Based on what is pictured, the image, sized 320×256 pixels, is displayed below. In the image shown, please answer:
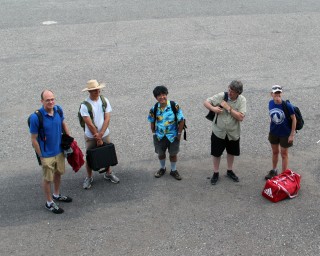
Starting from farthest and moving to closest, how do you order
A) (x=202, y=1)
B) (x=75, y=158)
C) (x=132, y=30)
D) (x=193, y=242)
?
(x=202, y=1) → (x=132, y=30) → (x=75, y=158) → (x=193, y=242)

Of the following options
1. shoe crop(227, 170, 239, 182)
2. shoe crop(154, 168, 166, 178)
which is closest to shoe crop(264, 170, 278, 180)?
shoe crop(227, 170, 239, 182)

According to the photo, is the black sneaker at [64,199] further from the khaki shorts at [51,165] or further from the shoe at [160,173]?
the shoe at [160,173]

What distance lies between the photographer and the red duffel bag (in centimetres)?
595

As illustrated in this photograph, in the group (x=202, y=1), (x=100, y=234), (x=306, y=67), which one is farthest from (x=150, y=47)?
(x=100, y=234)

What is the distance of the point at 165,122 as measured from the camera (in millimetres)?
6250

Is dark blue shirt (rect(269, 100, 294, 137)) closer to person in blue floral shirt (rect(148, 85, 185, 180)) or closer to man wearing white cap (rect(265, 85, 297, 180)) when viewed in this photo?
man wearing white cap (rect(265, 85, 297, 180))

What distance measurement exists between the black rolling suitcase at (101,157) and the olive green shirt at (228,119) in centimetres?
163

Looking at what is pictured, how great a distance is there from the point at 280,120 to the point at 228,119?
75 centimetres

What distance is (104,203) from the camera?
A: 611 cm

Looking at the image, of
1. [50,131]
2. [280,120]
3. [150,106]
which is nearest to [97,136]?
[50,131]

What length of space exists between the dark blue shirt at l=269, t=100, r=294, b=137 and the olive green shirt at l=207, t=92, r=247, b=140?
0.43m

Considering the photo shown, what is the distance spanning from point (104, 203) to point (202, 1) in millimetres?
12540

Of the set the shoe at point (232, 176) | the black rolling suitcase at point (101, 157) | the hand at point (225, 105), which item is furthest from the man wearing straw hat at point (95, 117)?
the shoe at point (232, 176)

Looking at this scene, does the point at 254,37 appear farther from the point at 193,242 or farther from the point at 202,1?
the point at 193,242
